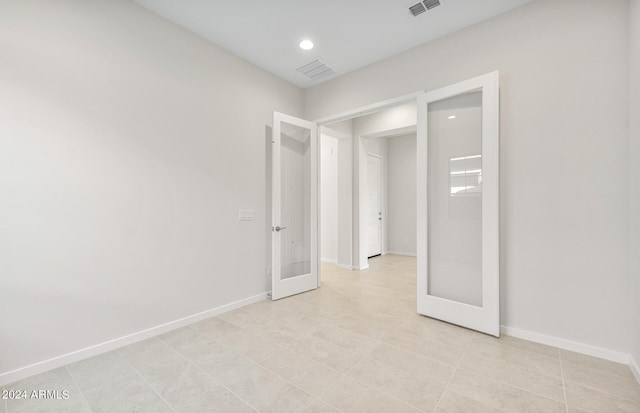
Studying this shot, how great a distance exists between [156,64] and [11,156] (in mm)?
1410

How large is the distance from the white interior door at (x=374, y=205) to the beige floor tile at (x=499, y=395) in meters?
4.60

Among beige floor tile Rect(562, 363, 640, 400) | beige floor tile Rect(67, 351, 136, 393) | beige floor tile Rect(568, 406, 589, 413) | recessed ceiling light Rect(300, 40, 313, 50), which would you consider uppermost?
recessed ceiling light Rect(300, 40, 313, 50)

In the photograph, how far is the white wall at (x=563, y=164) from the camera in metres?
2.15

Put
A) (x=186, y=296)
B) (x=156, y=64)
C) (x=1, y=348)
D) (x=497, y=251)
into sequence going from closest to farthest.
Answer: (x=1, y=348) < (x=497, y=251) < (x=156, y=64) < (x=186, y=296)

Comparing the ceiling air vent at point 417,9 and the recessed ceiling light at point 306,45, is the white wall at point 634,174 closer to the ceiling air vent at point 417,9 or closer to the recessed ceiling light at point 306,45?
the ceiling air vent at point 417,9

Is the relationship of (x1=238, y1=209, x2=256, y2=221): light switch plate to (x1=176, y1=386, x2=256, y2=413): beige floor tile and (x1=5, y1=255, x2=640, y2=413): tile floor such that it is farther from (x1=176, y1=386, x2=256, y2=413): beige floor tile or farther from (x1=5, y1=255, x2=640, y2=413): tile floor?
(x1=176, y1=386, x2=256, y2=413): beige floor tile

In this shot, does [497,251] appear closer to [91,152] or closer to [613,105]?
[613,105]

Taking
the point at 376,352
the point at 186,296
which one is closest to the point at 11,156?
the point at 186,296

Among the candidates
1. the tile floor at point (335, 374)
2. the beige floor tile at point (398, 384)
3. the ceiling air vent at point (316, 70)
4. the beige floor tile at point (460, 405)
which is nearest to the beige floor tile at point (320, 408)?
the tile floor at point (335, 374)

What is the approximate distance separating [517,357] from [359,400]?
4.69 ft

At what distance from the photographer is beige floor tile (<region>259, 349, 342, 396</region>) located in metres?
1.85

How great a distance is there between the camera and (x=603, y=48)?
86.4 inches

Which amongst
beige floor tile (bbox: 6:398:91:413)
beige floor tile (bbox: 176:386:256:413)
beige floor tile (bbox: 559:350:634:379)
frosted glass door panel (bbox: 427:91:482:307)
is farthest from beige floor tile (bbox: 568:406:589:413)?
beige floor tile (bbox: 6:398:91:413)

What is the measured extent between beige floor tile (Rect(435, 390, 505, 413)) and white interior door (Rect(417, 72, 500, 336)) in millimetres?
1056
